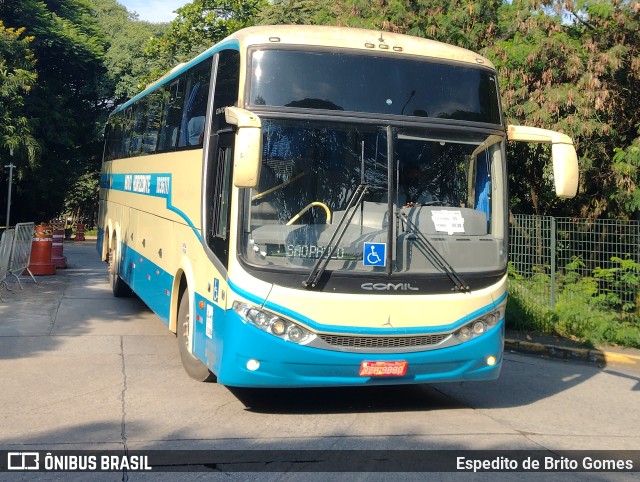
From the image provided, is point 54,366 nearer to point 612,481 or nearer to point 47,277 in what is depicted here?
point 612,481

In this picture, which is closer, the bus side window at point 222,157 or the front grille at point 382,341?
the front grille at point 382,341

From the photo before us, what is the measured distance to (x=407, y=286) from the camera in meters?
6.83

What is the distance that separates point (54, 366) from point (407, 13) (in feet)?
35.8

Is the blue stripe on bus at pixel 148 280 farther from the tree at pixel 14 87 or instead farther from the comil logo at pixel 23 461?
the tree at pixel 14 87

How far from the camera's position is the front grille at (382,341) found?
6699mm

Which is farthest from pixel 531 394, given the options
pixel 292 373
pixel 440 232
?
pixel 292 373

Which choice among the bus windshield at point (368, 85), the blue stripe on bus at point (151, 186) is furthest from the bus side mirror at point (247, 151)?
the blue stripe on bus at point (151, 186)

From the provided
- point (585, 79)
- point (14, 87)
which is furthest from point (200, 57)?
point (14, 87)

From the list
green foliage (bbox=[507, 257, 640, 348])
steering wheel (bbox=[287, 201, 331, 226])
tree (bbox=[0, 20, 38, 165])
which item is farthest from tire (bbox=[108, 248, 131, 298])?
tree (bbox=[0, 20, 38, 165])

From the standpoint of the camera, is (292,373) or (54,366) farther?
(54,366)

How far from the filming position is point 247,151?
6168 millimetres

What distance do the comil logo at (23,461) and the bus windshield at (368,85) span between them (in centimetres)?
332

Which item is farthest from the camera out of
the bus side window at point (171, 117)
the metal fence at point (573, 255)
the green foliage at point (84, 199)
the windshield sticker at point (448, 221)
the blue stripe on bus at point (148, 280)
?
the green foliage at point (84, 199)

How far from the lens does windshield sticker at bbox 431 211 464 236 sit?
7.04m
